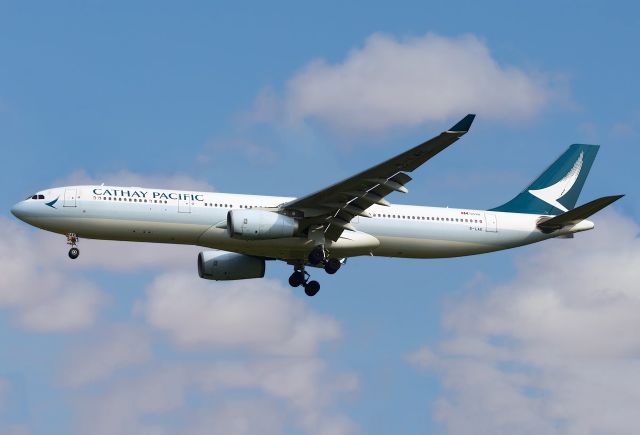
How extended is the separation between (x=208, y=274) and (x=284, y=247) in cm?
626

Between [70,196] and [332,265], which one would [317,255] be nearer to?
[332,265]

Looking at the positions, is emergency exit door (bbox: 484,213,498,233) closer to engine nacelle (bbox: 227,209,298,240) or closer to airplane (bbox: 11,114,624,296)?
airplane (bbox: 11,114,624,296)

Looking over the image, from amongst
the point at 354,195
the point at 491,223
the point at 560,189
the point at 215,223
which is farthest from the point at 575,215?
the point at 215,223

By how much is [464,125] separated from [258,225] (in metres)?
11.2

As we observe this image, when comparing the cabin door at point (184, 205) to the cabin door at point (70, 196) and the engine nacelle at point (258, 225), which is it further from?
the cabin door at point (70, 196)

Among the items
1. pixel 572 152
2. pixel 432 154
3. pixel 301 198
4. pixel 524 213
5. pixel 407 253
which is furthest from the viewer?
pixel 572 152

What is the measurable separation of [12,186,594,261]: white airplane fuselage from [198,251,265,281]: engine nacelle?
7.92 feet

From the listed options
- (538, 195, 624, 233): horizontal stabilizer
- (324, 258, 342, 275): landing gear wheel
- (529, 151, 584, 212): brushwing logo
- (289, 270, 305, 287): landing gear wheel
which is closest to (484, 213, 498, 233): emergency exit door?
(538, 195, 624, 233): horizontal stabilizer

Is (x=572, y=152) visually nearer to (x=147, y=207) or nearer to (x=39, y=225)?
(x=147, y=207)

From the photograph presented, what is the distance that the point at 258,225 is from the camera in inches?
2029

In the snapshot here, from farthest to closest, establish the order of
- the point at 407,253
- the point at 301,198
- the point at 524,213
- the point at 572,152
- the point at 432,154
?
the point at 572,152 → the point at 524,213 → the point at 407,253 → the point at 301,198 → the point at 432,154

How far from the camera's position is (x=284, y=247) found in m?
54.0

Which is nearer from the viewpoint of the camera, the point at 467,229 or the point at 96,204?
the point at 96,204

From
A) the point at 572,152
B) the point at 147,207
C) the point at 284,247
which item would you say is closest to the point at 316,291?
the point at 284,247
